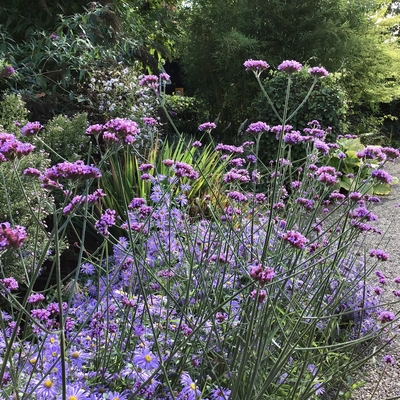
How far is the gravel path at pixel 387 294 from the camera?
2318 mm

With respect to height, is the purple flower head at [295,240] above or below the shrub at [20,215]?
above

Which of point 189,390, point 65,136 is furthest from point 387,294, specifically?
point 65,136

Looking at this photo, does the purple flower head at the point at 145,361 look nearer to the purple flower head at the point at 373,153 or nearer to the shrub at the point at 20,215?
the shrub at the point at 20,215

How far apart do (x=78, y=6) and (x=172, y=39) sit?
8.89 ft

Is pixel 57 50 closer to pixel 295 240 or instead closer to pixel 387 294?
pixel 387 294

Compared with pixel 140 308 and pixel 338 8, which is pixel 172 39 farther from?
pixel 140 308

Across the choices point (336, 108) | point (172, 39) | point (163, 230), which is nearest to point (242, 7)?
point (172, 39)

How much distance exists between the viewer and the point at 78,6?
5883 millimetres

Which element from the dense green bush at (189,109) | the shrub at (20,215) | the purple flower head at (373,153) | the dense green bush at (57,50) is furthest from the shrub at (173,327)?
the dense green bush at (189,109)

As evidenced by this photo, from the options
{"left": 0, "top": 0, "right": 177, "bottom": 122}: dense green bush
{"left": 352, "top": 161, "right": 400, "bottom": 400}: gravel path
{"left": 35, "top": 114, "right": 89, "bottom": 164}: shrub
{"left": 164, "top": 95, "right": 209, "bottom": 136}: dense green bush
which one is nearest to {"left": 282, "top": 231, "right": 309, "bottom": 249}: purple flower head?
{"left": 352, "top": 161, "right": 400, "bottom": 400}: gravel path

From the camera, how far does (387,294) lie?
3.33m

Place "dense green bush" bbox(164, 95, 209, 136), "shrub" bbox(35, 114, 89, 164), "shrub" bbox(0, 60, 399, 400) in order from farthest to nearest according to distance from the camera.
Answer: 1. "dense green bush" bbox(164, 95, 209, 136)
2. "shrub" bbox(35, 114, 89, 164)
3. "shrub" bbox(0, 60, 399, 400)

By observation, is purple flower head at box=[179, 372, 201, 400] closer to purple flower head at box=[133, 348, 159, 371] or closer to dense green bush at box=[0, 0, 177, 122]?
purple flower head at box=[133, 348, 159, 371]

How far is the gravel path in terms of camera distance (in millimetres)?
2318
